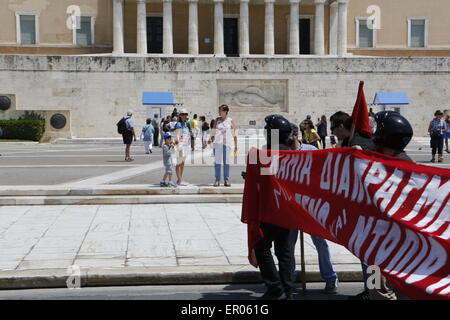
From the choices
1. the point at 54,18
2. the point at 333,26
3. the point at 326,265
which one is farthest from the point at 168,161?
the point at 54,18

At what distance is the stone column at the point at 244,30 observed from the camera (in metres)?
47.2

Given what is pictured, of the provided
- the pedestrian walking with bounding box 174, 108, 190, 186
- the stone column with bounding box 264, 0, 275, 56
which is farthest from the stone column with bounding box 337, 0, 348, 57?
the pedestrian walking with bounding box 174, 108, 190, 186

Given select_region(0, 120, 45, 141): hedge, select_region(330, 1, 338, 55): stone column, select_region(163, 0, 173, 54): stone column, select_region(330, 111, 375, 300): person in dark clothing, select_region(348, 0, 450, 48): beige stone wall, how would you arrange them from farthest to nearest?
select_region(348, 0, 450, 48): beige stone wall, select_region(330, 1, 338, 55): stone column, select_region(163, 0, 173, 54): stone column, select_region(0, 120, 45, 141): hedge, select_region(330, 111, 375, 300): person in dark clothing

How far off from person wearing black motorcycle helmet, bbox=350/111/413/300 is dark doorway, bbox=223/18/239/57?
47806 mm

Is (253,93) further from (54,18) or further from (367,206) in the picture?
(367,206)

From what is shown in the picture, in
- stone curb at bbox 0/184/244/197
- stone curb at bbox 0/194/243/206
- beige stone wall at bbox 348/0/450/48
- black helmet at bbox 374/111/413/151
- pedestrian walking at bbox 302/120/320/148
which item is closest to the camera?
black helmet at bbox 374/111/413/151

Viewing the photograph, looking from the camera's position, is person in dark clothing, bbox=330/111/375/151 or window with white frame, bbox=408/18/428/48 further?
window with white frame, bbox=408/18/428/48

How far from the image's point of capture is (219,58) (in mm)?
38188

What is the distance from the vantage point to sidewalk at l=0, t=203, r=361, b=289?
20.6 ft

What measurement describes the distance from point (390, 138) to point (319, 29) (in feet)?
149

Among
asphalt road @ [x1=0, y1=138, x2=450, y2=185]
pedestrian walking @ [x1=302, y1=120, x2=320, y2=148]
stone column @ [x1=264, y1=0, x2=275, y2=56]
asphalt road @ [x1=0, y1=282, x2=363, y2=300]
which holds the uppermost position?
stone column @ [x1=264, y1=0, x2=275, y2=56]

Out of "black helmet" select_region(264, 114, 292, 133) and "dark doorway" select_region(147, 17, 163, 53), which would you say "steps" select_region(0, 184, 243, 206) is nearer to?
"black helmet" select_region(264, 114, 292, 133)

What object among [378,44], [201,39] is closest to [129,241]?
[201,39]

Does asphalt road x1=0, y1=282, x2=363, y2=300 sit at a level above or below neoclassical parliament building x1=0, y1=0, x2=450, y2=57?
below
